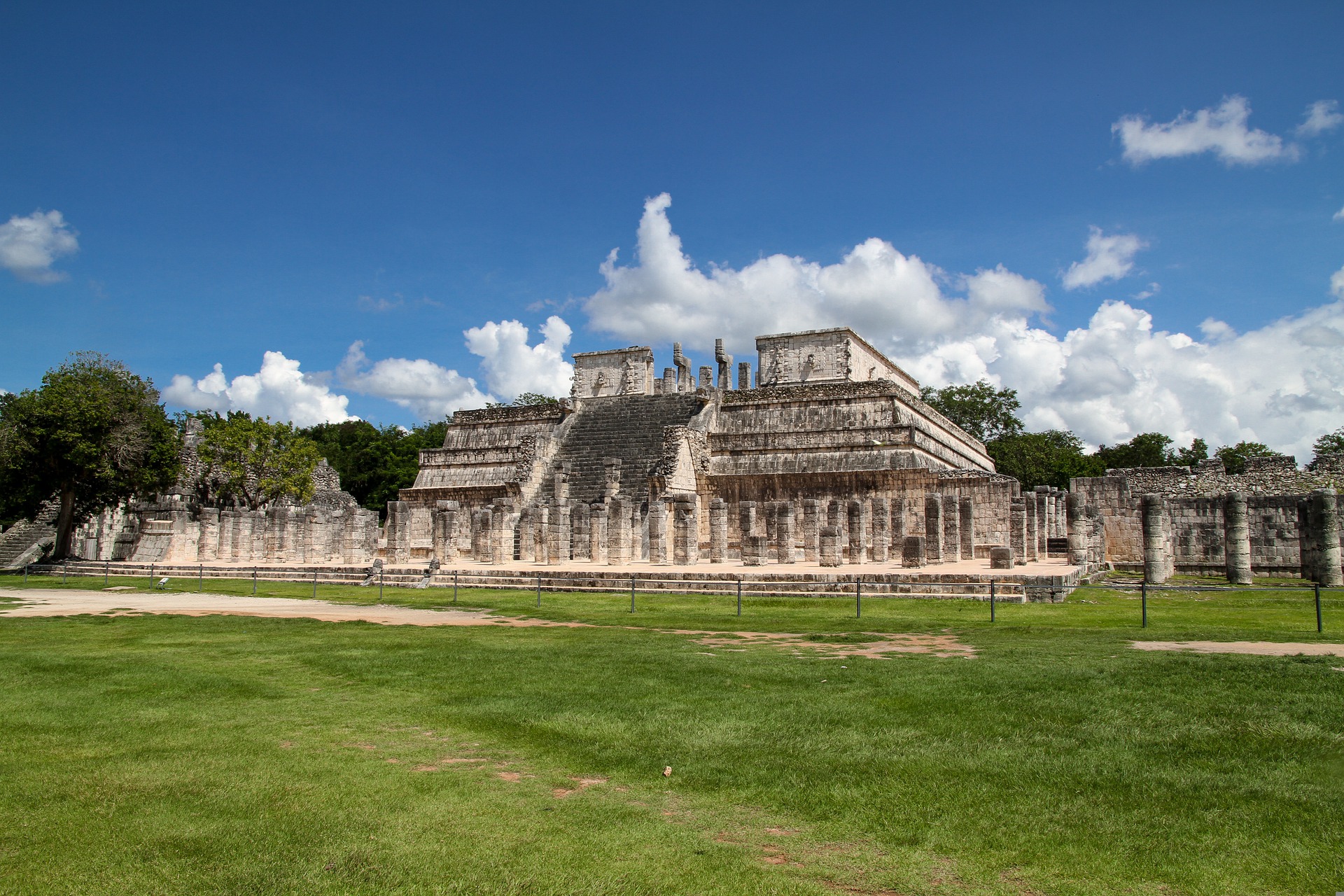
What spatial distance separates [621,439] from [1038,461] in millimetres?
29341

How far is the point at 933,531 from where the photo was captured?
2238 centimetres

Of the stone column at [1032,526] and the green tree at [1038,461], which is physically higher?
the green tree at [1038,461]

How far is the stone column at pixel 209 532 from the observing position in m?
29.8

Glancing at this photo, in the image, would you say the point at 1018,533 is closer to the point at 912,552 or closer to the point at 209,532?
the point at 912,552

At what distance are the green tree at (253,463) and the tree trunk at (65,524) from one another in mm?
7364

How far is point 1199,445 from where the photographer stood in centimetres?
5906

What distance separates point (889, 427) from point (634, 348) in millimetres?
15178

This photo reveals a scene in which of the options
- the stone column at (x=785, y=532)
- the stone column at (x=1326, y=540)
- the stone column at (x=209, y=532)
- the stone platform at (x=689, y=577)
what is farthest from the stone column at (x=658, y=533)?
the stone column at (x=209, y=532)

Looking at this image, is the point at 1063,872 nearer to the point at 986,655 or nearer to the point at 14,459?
the point at 986,655

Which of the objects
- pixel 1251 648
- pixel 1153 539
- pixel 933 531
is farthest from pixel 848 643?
pixel 933 531

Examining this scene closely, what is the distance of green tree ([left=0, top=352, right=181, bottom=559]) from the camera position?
2545 cm

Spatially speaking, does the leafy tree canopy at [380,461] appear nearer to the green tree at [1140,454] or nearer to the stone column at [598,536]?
the stone column at [598,536]

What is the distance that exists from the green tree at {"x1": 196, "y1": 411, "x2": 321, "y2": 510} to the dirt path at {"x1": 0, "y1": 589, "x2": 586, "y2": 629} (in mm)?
15578

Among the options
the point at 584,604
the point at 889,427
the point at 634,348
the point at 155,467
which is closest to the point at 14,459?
the point at 155,467
